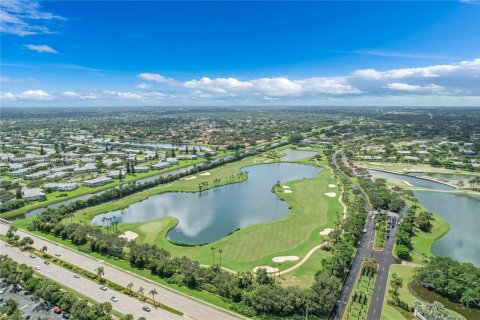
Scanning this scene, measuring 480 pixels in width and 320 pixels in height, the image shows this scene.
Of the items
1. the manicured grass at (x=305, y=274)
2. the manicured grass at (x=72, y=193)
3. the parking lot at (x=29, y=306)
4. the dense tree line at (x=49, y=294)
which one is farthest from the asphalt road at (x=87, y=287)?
the manicured grass at (x=72, y=193)

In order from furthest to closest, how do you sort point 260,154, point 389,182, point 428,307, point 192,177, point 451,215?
1. point 260,154
2. point 192,177
3. point 389,182
4. point 451,215
5. point 428,307

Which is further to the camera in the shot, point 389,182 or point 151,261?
point 389,182

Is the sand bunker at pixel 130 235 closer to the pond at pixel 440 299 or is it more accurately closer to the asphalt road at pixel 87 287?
the asphalt road at pixel 87 287

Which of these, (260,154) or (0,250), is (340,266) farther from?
(260,154)

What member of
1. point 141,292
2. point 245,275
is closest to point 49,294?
point 141,292

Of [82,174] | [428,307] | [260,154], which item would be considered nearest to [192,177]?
[82,174]

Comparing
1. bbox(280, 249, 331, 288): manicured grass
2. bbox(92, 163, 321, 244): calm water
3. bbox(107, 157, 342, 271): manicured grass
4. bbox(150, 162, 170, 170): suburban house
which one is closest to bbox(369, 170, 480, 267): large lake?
bbox(107, 157, 342, 271): manicured grass
